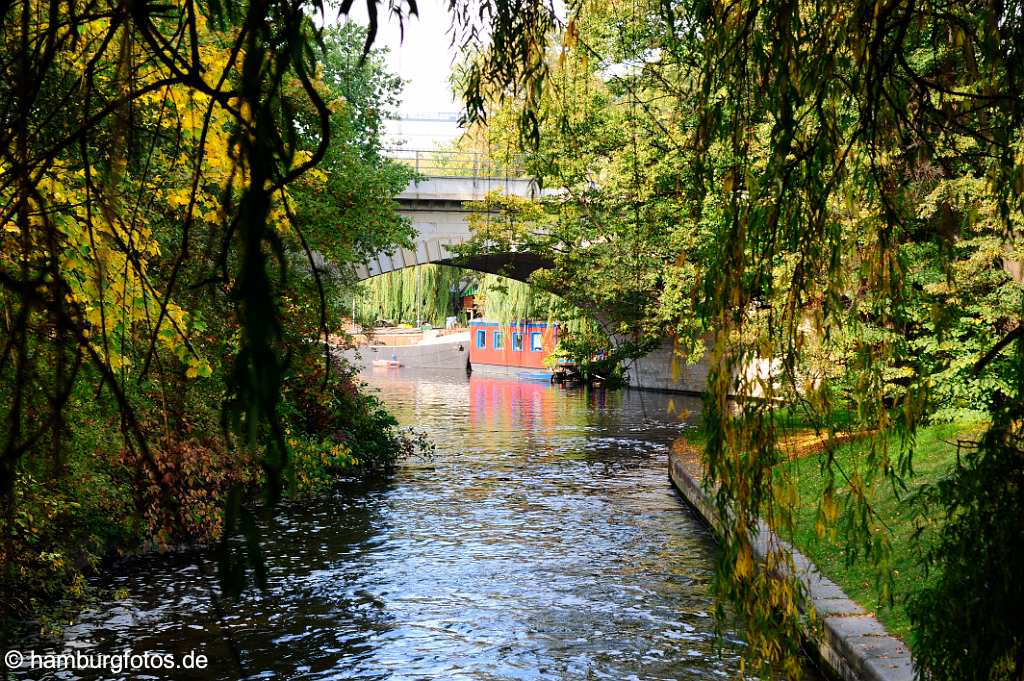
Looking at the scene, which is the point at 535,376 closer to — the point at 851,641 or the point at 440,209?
the point at 440,209

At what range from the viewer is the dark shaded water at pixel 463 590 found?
25.9 feet

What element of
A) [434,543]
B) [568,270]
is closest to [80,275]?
[434,543]

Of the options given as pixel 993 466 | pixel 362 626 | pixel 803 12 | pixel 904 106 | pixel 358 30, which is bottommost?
pixel 362 626

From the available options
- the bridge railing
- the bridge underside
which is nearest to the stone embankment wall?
the bridge railing

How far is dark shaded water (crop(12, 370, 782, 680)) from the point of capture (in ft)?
25.9

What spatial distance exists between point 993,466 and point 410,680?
4.98 m

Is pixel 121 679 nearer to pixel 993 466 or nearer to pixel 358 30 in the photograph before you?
pixel 993 466

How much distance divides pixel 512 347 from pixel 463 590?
3680 centimetres

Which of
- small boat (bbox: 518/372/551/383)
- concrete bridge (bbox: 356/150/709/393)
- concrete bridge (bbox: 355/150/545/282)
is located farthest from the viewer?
small boat (bbox: 518/372/551/383)

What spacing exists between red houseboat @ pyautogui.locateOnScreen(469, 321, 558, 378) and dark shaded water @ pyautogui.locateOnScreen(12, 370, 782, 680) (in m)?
26.3

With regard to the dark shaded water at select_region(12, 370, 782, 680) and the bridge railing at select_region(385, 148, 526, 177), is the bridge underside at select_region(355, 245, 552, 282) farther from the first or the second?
the dark shaded water at select_region(12, 370, 782, 680)

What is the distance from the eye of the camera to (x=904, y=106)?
362 cm

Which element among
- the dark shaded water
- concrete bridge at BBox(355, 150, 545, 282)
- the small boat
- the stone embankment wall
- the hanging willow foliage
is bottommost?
the dark shaded water

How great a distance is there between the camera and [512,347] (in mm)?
46688
